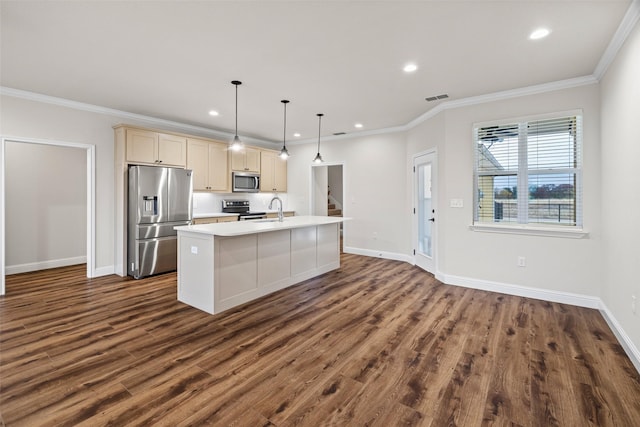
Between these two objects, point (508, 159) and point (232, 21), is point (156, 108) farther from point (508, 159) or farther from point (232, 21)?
point (508, 159)

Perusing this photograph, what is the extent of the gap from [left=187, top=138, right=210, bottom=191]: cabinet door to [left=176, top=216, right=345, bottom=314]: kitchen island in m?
2.24

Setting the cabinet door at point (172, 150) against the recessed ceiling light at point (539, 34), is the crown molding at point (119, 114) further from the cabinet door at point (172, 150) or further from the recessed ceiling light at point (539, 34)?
the recessed ceiling light at point (539, 34)

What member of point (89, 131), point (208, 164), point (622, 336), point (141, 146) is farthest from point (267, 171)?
point (622, 336)

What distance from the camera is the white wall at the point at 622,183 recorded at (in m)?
2.42

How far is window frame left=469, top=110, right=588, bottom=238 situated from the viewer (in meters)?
3.60

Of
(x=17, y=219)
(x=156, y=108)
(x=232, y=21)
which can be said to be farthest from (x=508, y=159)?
(x=17, y=219)

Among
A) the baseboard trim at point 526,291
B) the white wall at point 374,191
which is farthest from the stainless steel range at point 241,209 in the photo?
the baseboard trim at point 526,291

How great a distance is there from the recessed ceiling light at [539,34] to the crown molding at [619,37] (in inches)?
19.7

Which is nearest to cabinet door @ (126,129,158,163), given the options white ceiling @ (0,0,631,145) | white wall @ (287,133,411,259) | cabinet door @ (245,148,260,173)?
white ceiling @ (0,0,631,145)

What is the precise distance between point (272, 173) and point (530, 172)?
17.1 ft

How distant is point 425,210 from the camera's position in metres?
5.38

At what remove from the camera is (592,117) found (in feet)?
11.5

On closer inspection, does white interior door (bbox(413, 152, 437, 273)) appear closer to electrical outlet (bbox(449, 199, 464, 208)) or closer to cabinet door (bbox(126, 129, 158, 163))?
electrical outlet (bbox(449, 199, 464, 208))

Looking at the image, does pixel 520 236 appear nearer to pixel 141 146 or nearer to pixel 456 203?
pixel 456 203
